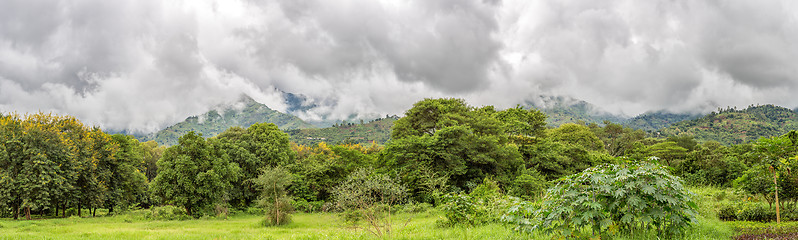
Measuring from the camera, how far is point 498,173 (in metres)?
30.7

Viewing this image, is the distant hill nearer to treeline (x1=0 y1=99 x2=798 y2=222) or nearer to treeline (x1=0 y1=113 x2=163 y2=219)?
treeline (x1=0 y1=99 x2=798 y2=222)

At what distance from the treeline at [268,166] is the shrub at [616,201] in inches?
424

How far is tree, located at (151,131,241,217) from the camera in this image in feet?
88.6

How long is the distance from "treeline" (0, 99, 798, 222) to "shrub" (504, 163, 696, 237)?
10.8 meters

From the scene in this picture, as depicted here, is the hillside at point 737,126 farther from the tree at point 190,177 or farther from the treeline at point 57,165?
the treeline at point 57,165

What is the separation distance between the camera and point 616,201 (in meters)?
5.91

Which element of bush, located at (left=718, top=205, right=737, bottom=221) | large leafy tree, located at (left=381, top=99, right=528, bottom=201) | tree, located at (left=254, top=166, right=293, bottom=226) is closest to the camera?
bush, located at (left=718, top=205, right=737, bottom=221)

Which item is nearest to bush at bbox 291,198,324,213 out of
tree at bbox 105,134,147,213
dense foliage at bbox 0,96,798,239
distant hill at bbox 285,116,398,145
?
dense foliage at bbox 0,96,798,239

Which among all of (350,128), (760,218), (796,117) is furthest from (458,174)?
(796,117)

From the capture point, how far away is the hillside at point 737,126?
5133 inches

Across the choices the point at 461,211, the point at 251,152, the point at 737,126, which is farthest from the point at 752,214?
the point at 737,126

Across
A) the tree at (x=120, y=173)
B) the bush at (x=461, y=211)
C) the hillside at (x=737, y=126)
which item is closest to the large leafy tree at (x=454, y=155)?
the bush at (x=461, y=211)

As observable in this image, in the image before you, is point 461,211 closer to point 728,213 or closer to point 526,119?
point 728,213

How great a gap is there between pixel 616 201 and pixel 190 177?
2948 cm
